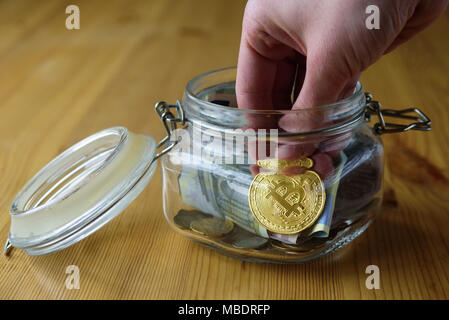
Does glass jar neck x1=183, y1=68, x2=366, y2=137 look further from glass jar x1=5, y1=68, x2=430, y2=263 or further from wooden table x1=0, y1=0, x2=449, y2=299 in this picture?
wooden table x1=0, y1=0, x2=449, y2=299

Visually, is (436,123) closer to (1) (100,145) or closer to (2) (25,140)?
(1) (100,145)

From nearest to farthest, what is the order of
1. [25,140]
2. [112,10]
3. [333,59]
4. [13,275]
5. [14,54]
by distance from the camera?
[333,59] → [13,275] → [25,140] → [14,54] → [112,10]

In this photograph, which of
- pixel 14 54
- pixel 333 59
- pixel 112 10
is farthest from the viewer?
pixel 112 10

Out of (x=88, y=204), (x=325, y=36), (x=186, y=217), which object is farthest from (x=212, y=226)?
(x=325, y=36)

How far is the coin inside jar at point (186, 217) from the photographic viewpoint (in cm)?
58

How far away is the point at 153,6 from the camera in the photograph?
1.59 metres

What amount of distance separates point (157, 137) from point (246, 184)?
0.34 m

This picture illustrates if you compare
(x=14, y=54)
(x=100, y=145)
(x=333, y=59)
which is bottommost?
(x=14, y=54)

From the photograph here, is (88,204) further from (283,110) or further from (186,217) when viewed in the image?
(283,110)

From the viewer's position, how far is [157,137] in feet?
2.73

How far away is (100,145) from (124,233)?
0.40 feet

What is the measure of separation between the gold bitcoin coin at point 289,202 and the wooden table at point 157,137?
6 cm

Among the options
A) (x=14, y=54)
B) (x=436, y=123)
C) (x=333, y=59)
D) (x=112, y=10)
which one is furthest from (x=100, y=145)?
(x=112, y=10)

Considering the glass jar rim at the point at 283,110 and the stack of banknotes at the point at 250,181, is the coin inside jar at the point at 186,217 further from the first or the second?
the glass jar rim at the point at 283,110
